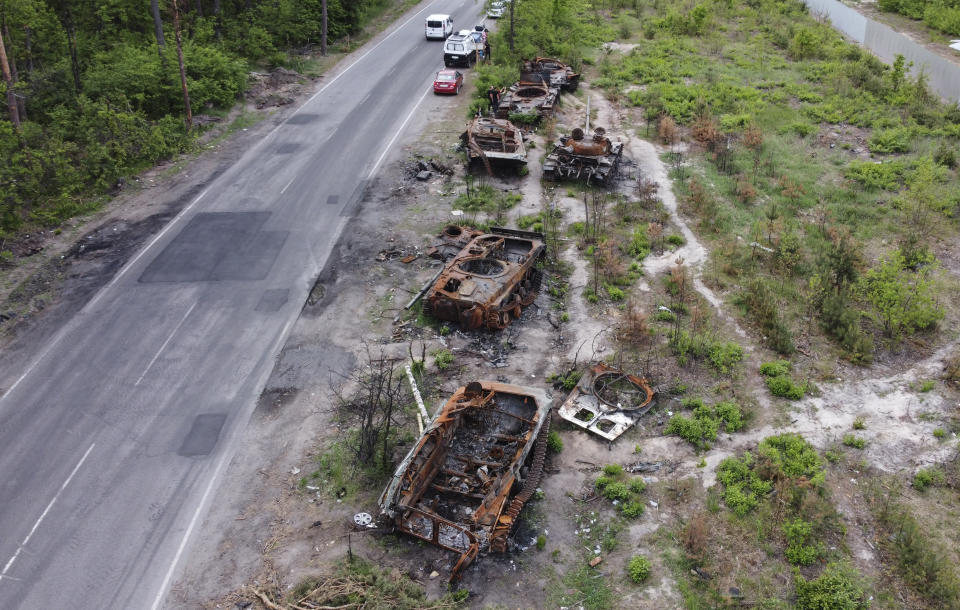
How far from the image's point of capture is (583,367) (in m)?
17.5

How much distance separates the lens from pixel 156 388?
54.4 ft

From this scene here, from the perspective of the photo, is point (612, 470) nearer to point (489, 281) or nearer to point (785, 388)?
point (785, 388)

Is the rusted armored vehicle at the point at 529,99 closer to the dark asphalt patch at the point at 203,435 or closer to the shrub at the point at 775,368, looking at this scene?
the shrub at the point at 775,368

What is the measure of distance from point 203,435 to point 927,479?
15.5 meters

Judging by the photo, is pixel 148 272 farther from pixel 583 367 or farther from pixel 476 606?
pixel 476 606

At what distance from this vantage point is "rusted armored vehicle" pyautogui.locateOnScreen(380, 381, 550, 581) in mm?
12320

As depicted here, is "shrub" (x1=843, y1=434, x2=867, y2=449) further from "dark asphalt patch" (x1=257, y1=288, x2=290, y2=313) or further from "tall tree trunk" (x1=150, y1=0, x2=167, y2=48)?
"tall tree trunk" (x1=150, y1=0, x2=167, y2=48)

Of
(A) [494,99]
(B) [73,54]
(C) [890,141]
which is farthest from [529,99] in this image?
(B) [73,54]

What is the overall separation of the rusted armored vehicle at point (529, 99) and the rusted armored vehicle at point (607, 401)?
56.5ft

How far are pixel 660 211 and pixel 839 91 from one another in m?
17.7

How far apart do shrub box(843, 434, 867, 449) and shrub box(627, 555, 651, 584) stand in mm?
5988

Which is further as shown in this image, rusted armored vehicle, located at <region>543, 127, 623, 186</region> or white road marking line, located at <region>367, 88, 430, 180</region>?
white road marking line, located at <region>367, 88, 430, 180</region>

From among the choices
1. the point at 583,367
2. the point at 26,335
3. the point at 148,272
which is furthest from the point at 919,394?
the point at 26,335

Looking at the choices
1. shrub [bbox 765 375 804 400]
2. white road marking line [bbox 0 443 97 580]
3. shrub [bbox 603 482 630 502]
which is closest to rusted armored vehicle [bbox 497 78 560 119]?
shrub [bbox 765 375 804 400]
